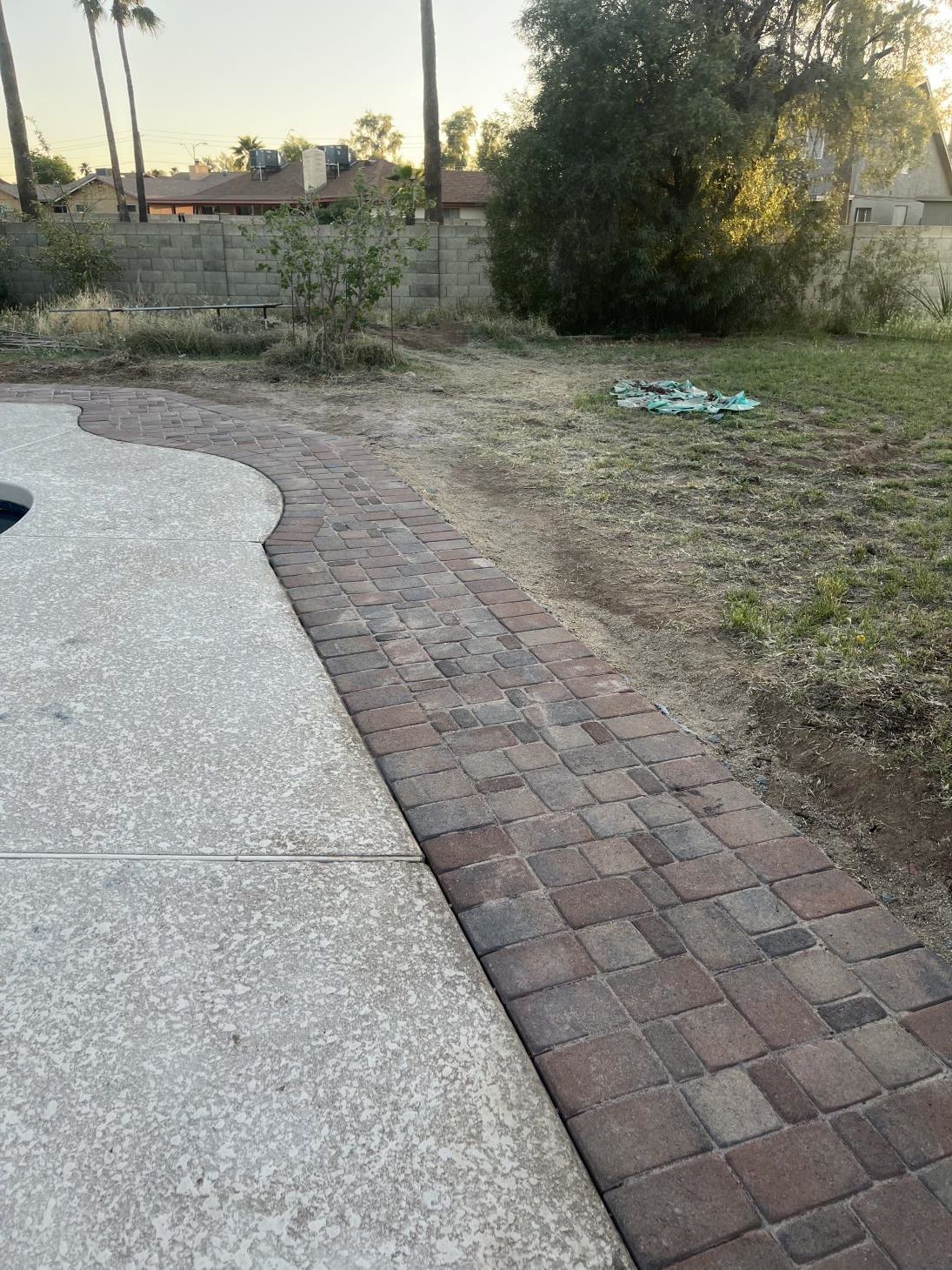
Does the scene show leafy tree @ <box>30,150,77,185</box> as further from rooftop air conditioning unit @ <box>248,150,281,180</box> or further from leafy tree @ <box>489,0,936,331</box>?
leafy tree @ <box>489,0,936,331</box>

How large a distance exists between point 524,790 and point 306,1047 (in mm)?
990

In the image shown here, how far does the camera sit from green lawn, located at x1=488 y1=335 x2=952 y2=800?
3.16 metres

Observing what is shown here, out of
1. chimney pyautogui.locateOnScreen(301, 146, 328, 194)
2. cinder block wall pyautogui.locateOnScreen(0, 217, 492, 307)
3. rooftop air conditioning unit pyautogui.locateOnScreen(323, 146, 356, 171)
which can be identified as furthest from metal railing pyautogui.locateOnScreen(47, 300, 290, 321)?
rooftop air conditioning unit pyautogui.locateOnScreen(323, 146, 356, 171)

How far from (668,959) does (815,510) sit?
3.76 m

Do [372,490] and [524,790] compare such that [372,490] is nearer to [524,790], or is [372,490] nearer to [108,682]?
[108,682]

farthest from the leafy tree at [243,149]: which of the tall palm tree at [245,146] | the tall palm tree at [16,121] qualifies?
the tall palm tree at [16,121]

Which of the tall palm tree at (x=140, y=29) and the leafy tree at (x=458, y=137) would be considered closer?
the tall palm tree at (x=140, y=29)

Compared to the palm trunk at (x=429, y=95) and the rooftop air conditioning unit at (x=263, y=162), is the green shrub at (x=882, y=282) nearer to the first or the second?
the palm trunk at (x=429, y=95)

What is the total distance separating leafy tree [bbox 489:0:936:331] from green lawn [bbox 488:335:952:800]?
12.5 feet

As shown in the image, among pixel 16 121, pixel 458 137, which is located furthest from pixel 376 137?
pixel 16 121

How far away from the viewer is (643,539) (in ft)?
15.4

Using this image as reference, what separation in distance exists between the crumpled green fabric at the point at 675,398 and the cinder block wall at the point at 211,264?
6715 mm

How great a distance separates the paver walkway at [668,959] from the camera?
1.48 meters

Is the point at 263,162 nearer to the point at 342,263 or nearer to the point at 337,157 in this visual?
the point at 337,157
